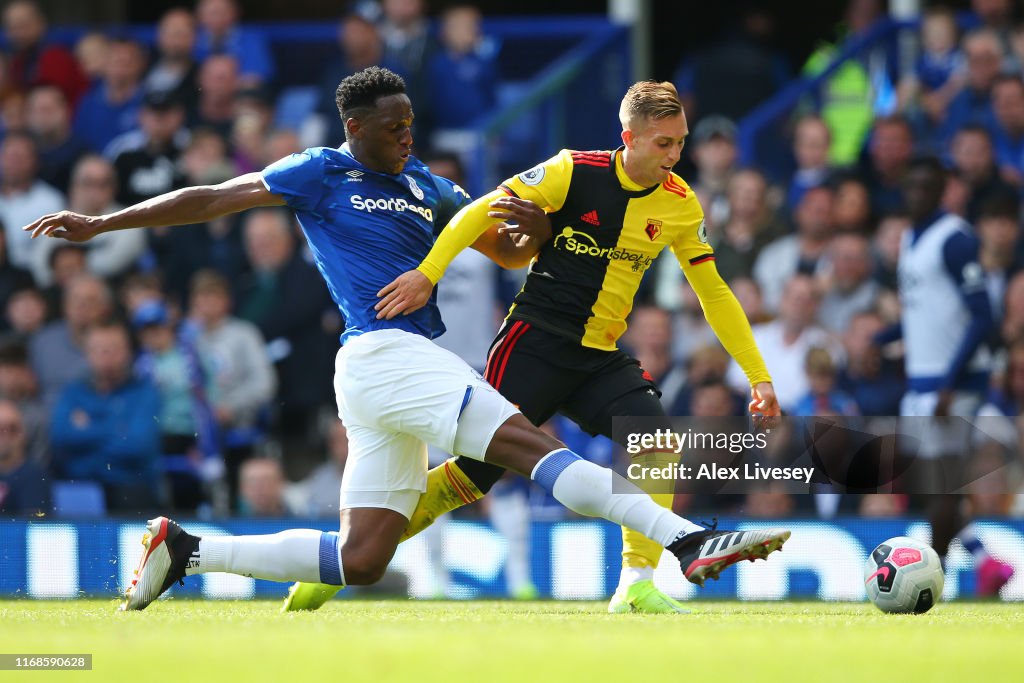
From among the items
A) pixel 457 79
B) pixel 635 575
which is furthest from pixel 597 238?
pixel 457 79

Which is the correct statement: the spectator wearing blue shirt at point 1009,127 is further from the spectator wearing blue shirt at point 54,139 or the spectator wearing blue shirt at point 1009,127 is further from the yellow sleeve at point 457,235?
the spectator wearing blue shirt at point 54,139

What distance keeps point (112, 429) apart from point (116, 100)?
13.2ft

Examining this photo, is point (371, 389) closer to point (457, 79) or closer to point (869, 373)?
point (869, 373)

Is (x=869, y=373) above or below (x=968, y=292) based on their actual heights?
below

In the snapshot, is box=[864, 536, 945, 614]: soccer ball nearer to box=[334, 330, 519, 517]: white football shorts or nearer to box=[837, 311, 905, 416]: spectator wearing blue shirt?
box=[334, 330, 519, 517]: white football shorts

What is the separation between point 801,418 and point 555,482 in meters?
4.06

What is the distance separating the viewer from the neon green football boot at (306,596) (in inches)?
277

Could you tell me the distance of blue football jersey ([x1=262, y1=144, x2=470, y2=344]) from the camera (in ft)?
21.5

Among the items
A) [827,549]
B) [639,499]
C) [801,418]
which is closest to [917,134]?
[801,418]

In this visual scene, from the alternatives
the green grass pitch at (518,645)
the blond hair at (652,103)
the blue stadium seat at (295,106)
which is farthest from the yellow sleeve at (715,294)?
the blue stadium seat at (295,106)

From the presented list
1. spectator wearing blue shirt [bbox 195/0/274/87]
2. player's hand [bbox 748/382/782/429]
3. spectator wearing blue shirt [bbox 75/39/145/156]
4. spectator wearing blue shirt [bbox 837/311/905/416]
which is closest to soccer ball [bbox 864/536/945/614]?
player's hand [bbox 748/382/782/429]

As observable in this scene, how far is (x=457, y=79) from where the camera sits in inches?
513

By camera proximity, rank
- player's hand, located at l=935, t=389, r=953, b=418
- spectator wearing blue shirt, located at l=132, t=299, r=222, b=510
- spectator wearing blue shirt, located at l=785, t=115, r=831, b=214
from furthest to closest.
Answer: spectator wearing blue shirt, located at l=785, t=115, r=831, b=214 < spectator wearing blue shirt, located at l=132, t=299, r=222, b=510 < player's hand, located at l=935, t=389, r=953, b=418

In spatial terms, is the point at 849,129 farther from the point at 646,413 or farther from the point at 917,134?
the point at 646,413
